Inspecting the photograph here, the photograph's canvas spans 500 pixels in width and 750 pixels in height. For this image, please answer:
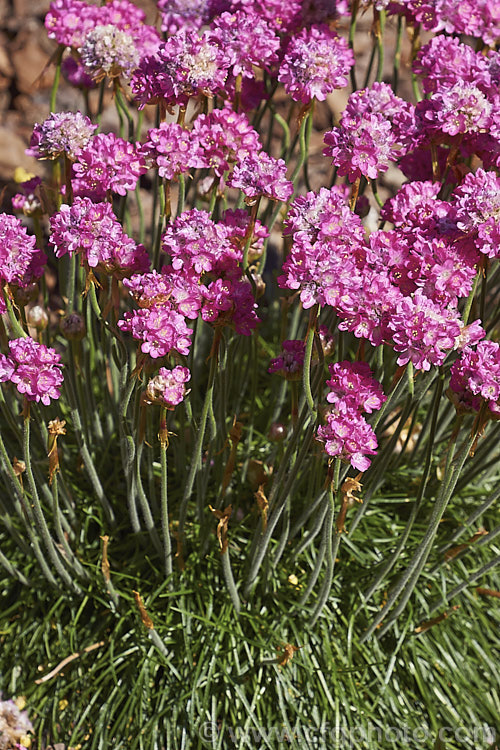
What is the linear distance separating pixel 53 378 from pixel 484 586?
1.51 meters

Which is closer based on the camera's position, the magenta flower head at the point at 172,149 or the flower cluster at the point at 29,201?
the magenta flower head at the point at 172,149

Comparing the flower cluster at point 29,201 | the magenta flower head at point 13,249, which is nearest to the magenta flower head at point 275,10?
the flower cluster at point 29,201

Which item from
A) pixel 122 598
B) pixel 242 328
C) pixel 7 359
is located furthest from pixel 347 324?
pixel 122 598

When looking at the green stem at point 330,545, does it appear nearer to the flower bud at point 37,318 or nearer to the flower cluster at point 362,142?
the flower cluster at point 362,142

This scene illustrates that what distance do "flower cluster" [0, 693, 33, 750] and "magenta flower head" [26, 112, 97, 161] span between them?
57.8 inches

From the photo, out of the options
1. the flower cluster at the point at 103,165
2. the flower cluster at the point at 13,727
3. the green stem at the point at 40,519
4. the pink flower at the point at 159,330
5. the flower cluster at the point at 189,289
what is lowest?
the flower cluster at the point at 13,727

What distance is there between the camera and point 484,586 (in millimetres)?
2311

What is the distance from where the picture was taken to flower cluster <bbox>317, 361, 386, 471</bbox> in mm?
1456

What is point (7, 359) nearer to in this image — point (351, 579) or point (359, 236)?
point (359, 236)

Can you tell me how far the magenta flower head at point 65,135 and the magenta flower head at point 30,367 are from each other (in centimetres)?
46

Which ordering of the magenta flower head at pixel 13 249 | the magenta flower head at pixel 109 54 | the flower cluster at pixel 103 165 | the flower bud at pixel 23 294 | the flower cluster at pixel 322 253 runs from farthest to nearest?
the magenta flower head at pixel 109 54, the flower bud at pixel 23 294, the flower cluster at pixel 103 165, the magenta flower head at pixel 13 249, the flower cluster at pixel 322 253

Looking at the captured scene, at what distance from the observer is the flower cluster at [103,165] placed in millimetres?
1654

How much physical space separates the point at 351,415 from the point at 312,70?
0.85 m

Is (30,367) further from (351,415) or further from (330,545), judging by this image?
(330,545)
